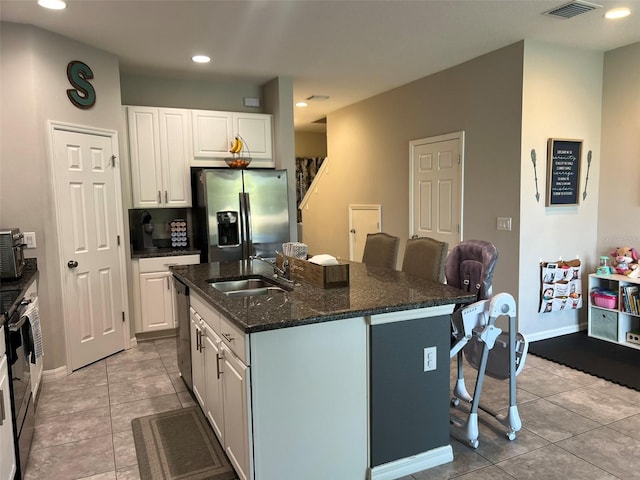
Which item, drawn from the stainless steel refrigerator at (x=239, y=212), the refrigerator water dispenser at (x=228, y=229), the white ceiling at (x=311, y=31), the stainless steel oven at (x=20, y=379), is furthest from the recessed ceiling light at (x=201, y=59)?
the stainless steel oven at (x=20, y=379)

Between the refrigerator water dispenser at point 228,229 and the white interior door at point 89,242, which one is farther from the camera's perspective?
the refrigerator water dispenser at point 228,229

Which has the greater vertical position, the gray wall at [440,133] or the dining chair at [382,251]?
the gray wall at [440,133]

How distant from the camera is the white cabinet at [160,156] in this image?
460 cm

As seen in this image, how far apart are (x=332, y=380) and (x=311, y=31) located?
110 inches

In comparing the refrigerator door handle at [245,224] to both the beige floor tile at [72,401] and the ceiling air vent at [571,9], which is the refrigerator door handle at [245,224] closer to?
the beige floor tile at [72,401]

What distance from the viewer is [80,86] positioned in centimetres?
385

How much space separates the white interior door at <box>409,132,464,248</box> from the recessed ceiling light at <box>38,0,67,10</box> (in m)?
3.59

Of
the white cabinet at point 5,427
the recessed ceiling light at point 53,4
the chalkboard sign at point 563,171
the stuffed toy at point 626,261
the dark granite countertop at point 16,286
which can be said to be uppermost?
the recessed ceiling light at point 53,4

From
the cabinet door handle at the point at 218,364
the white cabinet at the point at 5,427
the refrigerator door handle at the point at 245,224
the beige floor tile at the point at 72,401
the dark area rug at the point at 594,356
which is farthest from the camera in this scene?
the refrigerator door handle at the point at 245,224

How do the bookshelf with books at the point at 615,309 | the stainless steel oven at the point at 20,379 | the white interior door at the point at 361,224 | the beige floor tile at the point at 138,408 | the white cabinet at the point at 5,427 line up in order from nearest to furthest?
the white cabinet at the point at 5,427 → the stainless steel oven at the point at 20,379 → the beige floor tile at the point at 138,408 → the bookshelf with books at the point at 615,309 → the white interior door at the point at 361,224

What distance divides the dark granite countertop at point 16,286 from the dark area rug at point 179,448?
1051 mm

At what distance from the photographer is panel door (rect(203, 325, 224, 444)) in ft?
7.82

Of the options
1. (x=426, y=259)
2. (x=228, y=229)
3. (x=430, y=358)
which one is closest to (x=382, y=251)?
(x=426, y=259)

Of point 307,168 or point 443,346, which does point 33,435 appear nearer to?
point 443,346
